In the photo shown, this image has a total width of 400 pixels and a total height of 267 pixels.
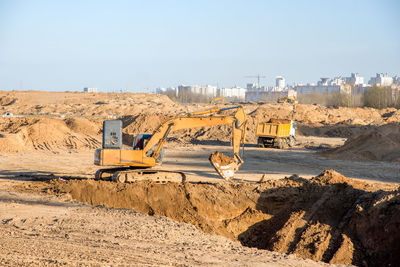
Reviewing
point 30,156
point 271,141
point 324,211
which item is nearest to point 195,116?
point 324,211

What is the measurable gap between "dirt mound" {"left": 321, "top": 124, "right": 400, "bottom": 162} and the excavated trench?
32.8ft

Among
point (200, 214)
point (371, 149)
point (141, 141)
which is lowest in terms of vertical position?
point (200, 214)

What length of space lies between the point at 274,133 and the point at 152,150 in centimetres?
1319

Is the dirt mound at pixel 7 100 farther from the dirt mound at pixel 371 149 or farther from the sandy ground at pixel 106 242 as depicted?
the sandy ground at pixel 106 242

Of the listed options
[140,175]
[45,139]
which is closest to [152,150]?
[140,175]

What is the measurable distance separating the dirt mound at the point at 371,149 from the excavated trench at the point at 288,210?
9989mm

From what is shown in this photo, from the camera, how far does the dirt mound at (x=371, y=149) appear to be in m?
22.3

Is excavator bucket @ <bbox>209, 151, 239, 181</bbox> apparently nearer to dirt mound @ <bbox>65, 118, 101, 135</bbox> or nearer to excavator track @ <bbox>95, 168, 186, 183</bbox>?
excavator track @ <bbox>95, 168, 186, 183</bbox>

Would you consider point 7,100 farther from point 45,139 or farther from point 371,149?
point 371,149

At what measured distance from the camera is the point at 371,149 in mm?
22938

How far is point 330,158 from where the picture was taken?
22.9m

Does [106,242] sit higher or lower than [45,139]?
lower

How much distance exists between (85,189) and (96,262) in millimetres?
5915

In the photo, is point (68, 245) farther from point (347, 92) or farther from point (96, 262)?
point (347, 92)
